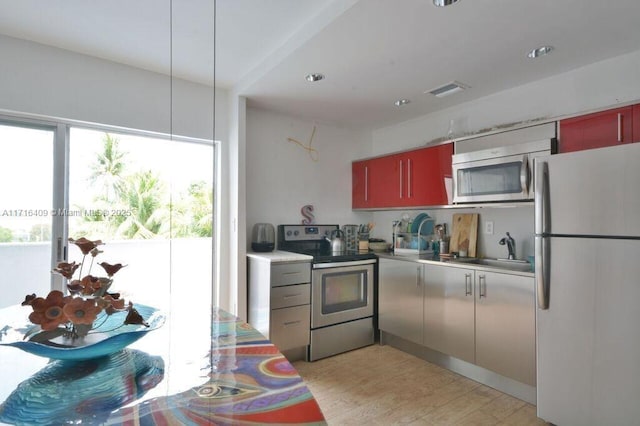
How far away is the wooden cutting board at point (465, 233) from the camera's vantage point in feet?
9.29

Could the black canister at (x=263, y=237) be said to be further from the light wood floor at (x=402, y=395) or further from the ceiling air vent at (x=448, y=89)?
the ceiling air vent at (x=448, y=89)

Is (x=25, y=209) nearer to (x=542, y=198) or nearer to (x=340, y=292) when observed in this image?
(x=340, y=292)

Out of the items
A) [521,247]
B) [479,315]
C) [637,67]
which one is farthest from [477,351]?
[637,67]

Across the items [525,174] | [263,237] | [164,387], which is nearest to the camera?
[164,387]

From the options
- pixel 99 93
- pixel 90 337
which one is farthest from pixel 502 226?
pixel 99 93

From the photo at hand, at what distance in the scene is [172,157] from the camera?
2.53 metres

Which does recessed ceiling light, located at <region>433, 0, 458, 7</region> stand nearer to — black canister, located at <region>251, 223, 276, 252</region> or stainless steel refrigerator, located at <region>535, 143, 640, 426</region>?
stainless steel refrigerator, located at <region>535, 143, 640, 426</region>

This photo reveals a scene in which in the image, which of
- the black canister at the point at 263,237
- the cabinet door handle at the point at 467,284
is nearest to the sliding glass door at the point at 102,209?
the black canister at the point at 263,237

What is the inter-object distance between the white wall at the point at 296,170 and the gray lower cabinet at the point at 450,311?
140 cm

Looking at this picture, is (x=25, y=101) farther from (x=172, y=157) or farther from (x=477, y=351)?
(x=477, y=351)

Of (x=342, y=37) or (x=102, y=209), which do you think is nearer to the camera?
(x=342, y=37)

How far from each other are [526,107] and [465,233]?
1128 millimetres

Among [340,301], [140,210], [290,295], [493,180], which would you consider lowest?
[340,301]

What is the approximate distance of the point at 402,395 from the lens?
2.21 meters
